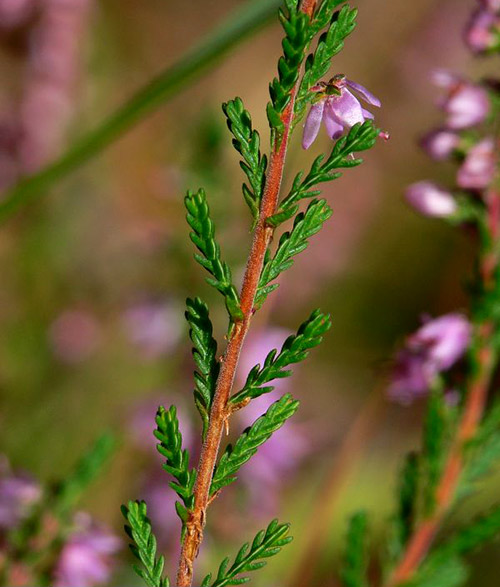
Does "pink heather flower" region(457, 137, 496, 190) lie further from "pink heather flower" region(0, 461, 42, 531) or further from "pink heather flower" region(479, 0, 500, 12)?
"pink heather flower" region(0, 461, 42, 531)

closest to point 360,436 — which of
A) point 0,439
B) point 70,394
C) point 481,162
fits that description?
point 481,162

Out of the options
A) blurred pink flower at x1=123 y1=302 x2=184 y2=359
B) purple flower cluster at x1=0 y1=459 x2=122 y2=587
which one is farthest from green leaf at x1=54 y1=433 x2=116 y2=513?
blurred pink flower at x1=123 y1=302 x2=184 y2=359

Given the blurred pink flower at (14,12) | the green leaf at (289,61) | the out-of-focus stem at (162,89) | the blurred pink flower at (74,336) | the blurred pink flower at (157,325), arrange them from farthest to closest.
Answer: the blurred pink flower at (14,12), the blurred pink flower at (74,336), the blurred pink flower at (157,325), the out-of-focus stem at (162,89), the green leaf at (289,61)

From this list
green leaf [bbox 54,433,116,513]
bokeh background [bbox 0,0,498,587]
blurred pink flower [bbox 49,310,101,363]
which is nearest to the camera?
green leaf [bbox 54,433,116,513]

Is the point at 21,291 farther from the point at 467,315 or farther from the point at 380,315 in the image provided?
the point at 467,315

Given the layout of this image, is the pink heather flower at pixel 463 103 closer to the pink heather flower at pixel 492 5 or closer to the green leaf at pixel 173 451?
the pink heather flower at pixel 492 5

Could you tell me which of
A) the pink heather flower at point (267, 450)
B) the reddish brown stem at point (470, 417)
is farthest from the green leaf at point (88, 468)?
the pink heather flower at point (267, 450)
